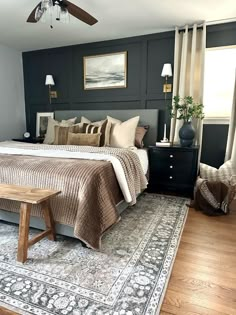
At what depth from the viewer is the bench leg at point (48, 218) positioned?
1.87 metres

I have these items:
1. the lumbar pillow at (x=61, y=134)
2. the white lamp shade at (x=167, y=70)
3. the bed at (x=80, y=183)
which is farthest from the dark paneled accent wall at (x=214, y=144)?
the lumbar pillow at (x=61, y=134)

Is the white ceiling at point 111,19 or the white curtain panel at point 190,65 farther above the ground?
the white ceiling at point 111,19

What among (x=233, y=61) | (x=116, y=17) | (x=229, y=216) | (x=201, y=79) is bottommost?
(x=229, y=216)

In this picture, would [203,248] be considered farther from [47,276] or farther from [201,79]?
[201,79]

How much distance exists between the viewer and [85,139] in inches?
129

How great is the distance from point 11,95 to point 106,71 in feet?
6.90

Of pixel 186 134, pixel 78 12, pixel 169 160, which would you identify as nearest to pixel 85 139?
pixel 169 160

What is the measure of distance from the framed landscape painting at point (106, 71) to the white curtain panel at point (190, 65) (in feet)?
3.08

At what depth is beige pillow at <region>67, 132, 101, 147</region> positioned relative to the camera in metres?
3.26

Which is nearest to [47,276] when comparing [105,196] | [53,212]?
[53,212]

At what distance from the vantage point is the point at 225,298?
1.42 metres

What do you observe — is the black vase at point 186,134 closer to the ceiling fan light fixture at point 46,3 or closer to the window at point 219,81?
the window at point 219,81

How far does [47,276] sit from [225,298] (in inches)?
47.9

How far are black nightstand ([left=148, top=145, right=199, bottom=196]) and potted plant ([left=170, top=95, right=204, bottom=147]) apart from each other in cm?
16
